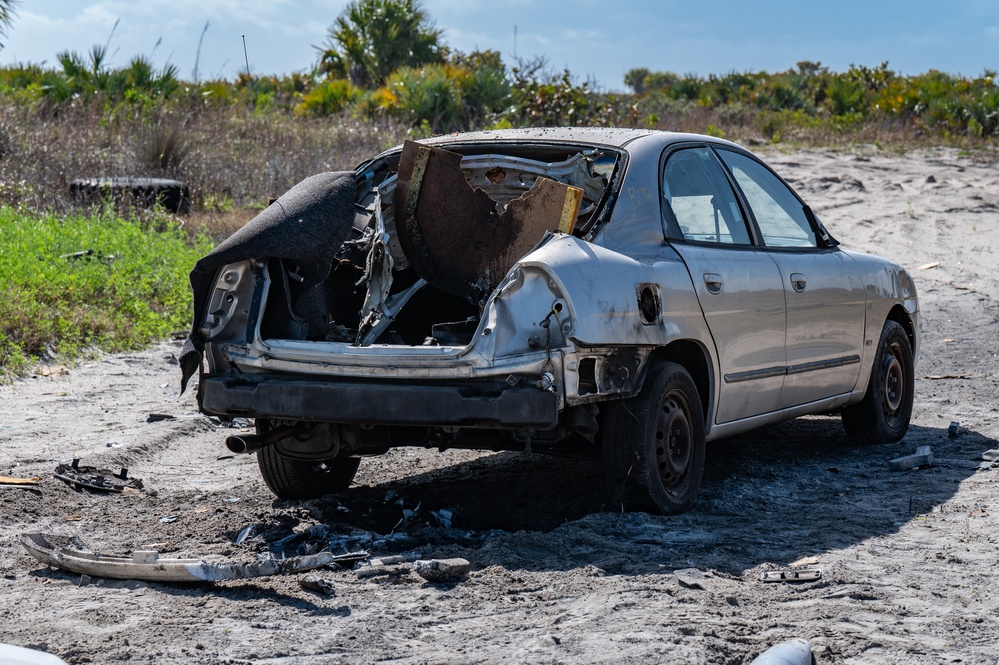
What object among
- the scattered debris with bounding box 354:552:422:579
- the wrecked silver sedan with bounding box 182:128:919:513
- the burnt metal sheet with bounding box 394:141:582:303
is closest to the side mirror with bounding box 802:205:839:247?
the wrecked silver sedan with bounding box 182:128:919:513

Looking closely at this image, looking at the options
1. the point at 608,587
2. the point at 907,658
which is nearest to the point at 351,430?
the point at 608,587

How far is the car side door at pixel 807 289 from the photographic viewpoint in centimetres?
650

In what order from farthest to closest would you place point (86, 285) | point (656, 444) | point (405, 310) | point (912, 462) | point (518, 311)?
point (86, 285) → point (912, 462) → point (405, 310) → point (656, 444) → point (518, 311)

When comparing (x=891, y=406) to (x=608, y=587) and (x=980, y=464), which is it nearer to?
(x=980, y=464)


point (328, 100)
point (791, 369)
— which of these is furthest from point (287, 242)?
point (328, 100)

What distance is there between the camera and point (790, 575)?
459cm

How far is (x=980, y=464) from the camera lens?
699 centimetres

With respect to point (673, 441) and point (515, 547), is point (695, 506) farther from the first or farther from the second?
point (515, 547)

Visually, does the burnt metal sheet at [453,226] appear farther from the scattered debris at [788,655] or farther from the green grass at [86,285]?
the green grass at [86,285]

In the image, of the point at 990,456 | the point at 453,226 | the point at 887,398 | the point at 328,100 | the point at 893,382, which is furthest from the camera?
the point at 328,100

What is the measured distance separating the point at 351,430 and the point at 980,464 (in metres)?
3.78

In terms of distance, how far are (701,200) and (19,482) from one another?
3809mm

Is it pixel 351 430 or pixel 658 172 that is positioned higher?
pixel 658 172

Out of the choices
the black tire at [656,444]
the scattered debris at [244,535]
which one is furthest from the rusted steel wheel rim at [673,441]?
the scattered debris at [244,535]
